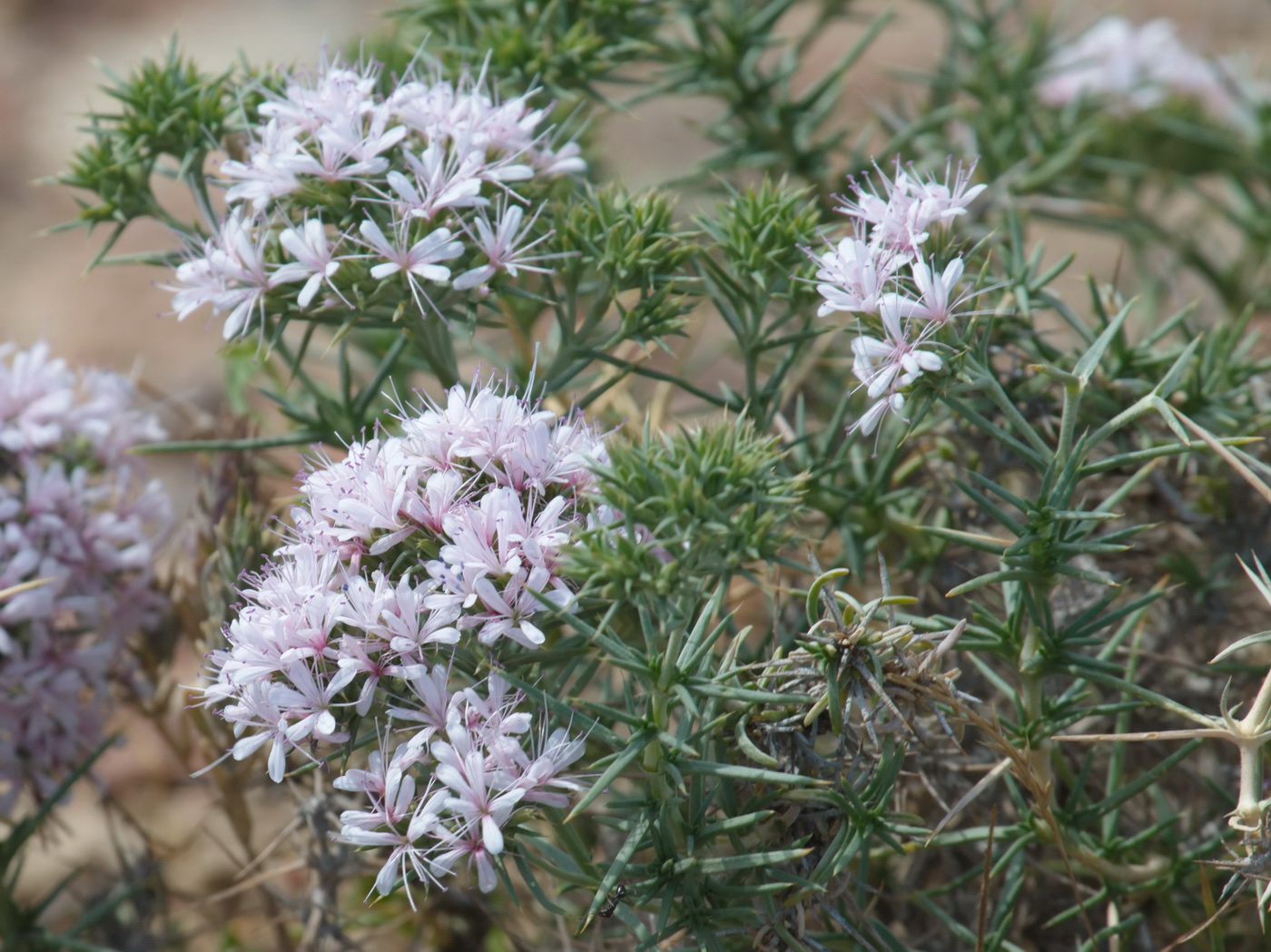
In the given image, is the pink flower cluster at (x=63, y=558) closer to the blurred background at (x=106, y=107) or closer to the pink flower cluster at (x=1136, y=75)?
the blurred background at (x=106, y=107)

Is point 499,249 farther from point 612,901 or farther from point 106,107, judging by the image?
point 106,107

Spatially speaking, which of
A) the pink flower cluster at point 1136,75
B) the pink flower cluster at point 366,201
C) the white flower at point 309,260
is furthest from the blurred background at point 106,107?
the white flower at point 309,260

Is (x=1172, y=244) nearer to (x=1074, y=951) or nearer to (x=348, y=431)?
(x=1074, y=951)

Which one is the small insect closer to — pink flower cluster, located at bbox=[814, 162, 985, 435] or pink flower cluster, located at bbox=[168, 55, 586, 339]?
pink flower cluster, located at bbox=[814, 162, 985, 435]

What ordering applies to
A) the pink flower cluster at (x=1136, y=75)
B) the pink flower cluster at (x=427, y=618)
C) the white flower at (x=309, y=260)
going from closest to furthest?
1. the pink flower cluster at (x=427, y=618)
2. the white flower at (x=309, y=260)
3. the pink flower cluster at (x=1136, y=75)

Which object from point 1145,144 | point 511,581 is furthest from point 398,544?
point 1145,144

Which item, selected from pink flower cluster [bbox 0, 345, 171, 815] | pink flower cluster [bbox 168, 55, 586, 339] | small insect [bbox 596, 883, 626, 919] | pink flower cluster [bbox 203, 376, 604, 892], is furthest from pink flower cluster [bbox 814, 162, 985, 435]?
pink flower cluster [bbox 0, 345, 171, 815]
